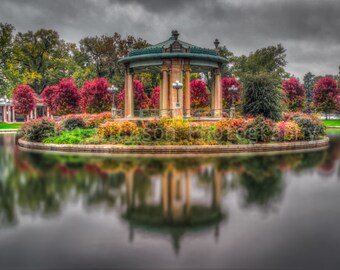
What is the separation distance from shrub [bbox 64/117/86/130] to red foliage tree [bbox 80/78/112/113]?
40.3 ft

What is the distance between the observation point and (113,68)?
5016 centimetres

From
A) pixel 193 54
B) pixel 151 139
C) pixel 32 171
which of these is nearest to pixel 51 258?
pixel 32 171

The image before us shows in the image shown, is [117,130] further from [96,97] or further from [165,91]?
[96,97]

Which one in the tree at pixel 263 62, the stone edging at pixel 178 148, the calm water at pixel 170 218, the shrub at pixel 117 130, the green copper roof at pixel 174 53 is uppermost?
the tree at pixel 263 62

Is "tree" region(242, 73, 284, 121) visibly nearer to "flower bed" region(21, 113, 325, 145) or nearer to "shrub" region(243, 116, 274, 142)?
"flower bed" region(21, 113, 325, 145)

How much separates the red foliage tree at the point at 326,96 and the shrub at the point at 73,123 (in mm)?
38194

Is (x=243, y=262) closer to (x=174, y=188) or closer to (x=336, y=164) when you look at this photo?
(x=174, y=188)

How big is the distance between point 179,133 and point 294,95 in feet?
107

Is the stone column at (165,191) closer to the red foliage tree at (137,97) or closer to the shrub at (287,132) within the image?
the shrub at (287,132)

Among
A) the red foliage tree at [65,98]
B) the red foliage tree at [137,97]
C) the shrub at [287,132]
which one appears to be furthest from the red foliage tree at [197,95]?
the shrub at [287,132]

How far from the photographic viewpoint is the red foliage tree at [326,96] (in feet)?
153

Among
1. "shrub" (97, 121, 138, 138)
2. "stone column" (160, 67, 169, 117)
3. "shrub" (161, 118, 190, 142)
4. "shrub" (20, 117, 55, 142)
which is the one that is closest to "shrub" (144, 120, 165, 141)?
"shrub" (161, 118, 190, 142)

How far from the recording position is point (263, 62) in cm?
5147

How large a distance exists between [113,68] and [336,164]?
4265 cm
